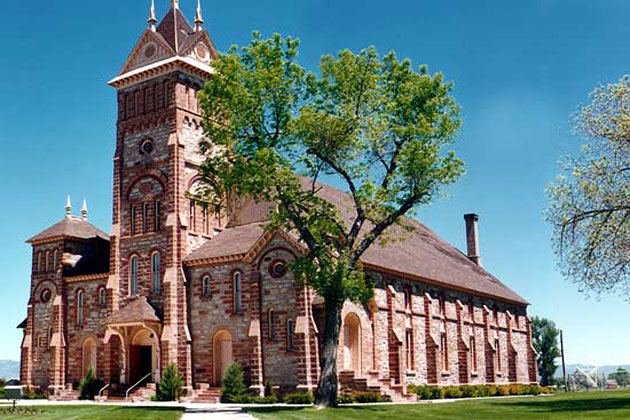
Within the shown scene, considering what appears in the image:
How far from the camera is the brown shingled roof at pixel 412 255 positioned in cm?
4056

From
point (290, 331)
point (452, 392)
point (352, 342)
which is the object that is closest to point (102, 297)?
point (290, 331)

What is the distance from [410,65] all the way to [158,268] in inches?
762

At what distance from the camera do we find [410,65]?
105ft

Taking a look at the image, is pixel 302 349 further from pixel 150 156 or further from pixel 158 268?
pixel 150 156

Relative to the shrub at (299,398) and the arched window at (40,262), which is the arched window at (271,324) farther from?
the arched window at (40,262)

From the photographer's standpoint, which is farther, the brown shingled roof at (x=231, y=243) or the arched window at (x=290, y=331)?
the brown shingled roof at (x=231, y=243)

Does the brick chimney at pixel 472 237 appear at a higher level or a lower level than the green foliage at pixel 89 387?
higher

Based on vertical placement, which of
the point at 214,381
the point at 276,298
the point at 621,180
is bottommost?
the point at 214,381

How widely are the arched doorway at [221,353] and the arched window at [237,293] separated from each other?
1.43m

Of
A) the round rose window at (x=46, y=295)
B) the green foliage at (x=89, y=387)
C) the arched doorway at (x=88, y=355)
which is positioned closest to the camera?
the green foliage at (x=89, y=387)

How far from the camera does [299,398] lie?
3422 centimetres

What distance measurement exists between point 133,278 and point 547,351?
163 ft

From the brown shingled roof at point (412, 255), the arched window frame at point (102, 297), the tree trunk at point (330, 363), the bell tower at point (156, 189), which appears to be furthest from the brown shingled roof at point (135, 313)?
the tree trunk at point (330, 363)

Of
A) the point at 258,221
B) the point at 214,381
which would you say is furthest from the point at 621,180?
the point at 214,381
